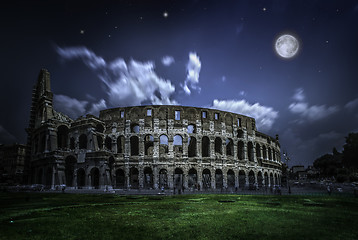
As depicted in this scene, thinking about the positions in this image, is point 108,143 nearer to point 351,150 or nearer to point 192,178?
point 192,178

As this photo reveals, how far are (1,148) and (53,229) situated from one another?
79.3 metres

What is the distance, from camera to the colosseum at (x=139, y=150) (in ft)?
116

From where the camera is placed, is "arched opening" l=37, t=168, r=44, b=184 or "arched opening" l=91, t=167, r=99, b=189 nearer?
"arched opening" l=91, t=167, r=99, b=189

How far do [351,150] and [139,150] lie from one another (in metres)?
51.7

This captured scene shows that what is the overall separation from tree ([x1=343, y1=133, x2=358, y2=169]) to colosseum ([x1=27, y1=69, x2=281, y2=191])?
27.3m

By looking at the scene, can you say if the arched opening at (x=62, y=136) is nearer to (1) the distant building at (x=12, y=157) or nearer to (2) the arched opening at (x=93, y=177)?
(2) the arched opening at (x=93, y=177)

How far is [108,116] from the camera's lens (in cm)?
4094

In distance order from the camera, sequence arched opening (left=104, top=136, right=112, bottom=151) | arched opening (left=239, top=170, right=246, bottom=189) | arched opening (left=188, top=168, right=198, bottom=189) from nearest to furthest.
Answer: arched opening (left=188, top=168, right=198, bottom=189), arched opening (left=104, top=136, right=112, bottom=151), arched opening (left=239, top=170, right=246, bottom=189)

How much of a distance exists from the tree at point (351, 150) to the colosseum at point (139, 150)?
2733 cm

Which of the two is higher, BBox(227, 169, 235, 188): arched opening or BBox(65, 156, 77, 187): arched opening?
BBox(65, 156, 77, 187): arched opening

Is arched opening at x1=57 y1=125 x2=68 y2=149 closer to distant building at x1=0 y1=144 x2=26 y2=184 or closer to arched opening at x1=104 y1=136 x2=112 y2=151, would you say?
arched opening at x1=104 y1=136 x2=112 y2=151

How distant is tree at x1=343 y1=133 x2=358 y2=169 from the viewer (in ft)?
178

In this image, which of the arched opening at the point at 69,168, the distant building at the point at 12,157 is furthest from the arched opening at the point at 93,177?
the distant building at the point at 12,157

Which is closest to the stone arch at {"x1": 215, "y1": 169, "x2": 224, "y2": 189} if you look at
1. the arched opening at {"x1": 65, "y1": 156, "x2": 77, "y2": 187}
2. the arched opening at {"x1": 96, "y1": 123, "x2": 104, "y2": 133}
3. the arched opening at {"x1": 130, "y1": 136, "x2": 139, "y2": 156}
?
the arched opening at {"x1": 130, "y1": 136, "x2": 139, "y2": 156}
